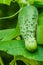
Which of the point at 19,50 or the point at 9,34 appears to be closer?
the point at 19,50

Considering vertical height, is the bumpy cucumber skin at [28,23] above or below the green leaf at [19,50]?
above

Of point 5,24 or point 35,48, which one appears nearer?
point 35,48

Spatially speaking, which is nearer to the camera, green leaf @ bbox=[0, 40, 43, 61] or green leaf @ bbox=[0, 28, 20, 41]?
green leaf @ bbox=[0, 40, 43, 61]

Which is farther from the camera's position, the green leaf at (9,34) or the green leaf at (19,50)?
the green leaf at (9,34)

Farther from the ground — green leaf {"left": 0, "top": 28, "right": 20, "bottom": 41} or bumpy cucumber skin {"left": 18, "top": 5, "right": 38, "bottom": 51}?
bumpy cucumber skin {"left": 18, "top": 5, "right": 38, "bottom": 51}

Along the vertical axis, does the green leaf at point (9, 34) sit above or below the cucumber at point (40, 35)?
below

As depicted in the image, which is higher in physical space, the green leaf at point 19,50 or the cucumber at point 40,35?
the cucumber at point 40,35

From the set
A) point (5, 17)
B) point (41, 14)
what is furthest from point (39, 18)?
point (5, 17)

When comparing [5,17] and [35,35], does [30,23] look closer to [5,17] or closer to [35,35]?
[35,35]
